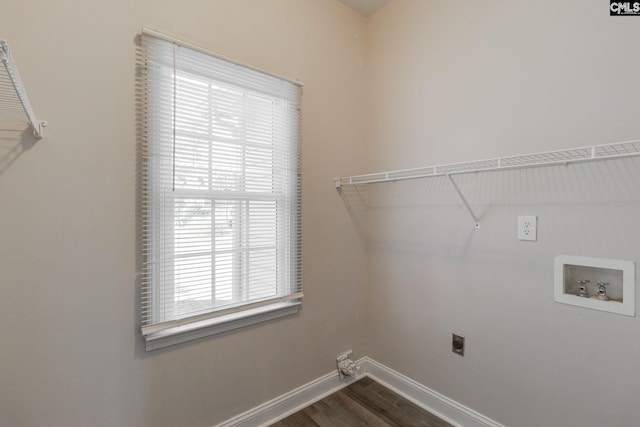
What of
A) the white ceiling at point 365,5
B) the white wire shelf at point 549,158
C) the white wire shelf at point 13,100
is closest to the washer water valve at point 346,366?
the white wire shelf at point 549,158

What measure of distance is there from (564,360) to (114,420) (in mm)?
2054

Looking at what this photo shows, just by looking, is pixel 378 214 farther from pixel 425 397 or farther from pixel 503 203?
pixel 425 397

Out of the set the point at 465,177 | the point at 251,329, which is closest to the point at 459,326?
the point at 465,177

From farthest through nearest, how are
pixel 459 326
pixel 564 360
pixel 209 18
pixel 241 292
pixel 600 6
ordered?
pixel 459 326 < pixel 241 292 < pixel 209 18 < pixel 564 360 < pixel 600 6

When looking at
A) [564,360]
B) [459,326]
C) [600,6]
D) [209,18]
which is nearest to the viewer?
[600,6]

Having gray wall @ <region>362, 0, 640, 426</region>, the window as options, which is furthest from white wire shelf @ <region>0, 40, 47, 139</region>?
gray wall @ <region>362, 0, 640, 426</region>

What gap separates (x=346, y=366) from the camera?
2.11 m

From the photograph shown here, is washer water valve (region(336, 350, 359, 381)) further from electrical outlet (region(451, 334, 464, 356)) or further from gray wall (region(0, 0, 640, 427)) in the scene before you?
electrical outlet (region(451, 334, 464, 356))

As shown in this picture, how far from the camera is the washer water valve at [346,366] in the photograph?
2105mm

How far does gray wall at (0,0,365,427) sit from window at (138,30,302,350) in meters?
0.08

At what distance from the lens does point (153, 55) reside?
136 centimetres

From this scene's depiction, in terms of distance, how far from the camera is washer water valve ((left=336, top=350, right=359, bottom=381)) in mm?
2105

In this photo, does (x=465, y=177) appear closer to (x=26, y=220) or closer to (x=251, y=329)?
(x=251, y=329)

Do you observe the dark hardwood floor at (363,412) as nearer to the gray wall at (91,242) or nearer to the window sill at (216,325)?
the gray wall at (91,242)
